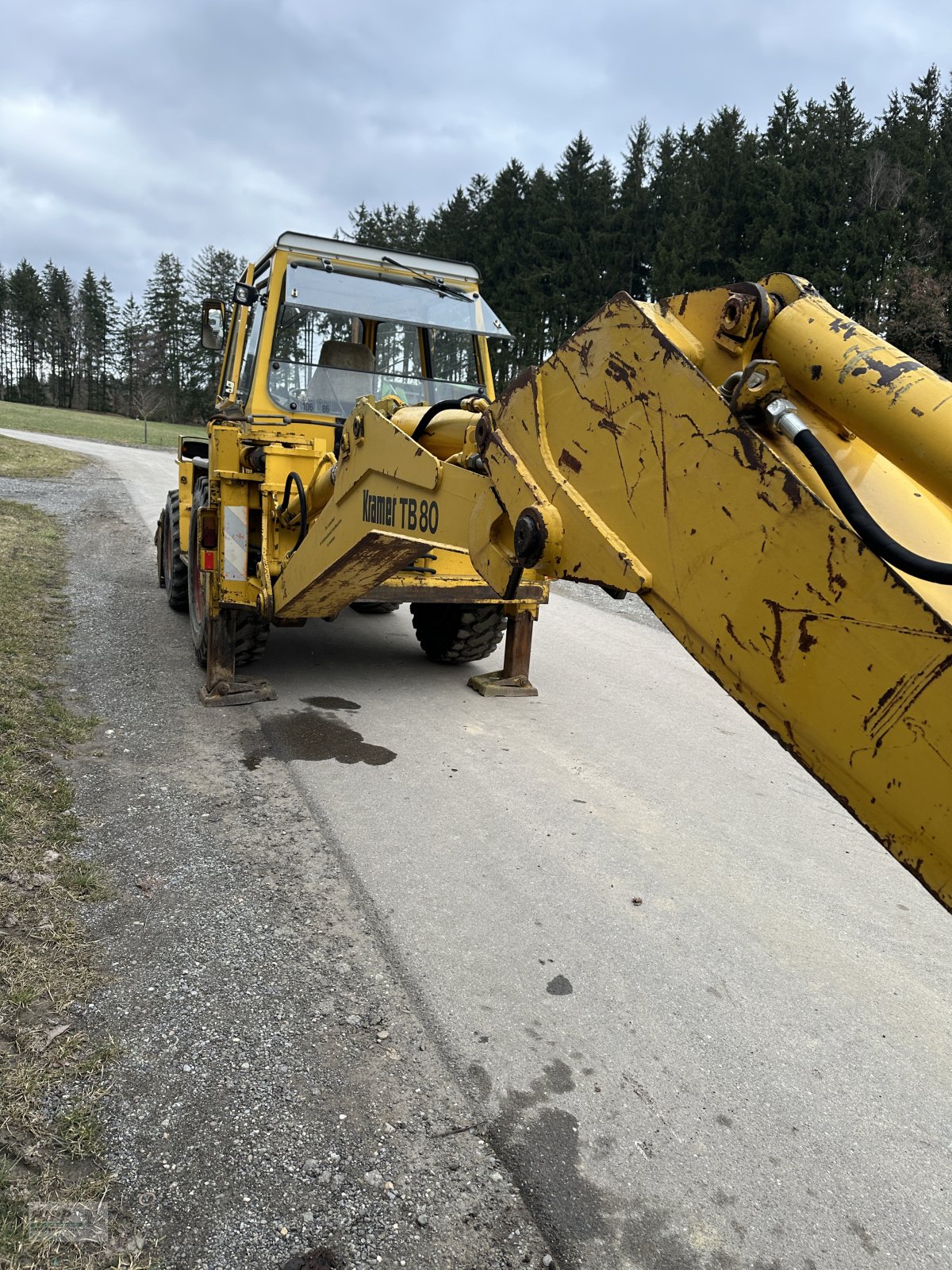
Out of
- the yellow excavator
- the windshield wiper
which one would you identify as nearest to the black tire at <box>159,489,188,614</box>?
the windshield wiper

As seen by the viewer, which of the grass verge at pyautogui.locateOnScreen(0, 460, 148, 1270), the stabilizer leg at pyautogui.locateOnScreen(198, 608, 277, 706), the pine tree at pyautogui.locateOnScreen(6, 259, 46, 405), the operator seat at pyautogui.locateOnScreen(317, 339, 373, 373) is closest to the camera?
the grass verge at pyautogui.locateOnScreen(0, 460, 148, 1270)

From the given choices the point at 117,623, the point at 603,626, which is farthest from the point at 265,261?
the point at 603,626

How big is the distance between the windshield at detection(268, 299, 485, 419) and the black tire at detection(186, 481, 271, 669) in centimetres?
92

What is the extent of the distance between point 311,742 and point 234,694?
85cm

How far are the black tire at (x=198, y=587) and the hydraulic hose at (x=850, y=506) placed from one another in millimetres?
4378

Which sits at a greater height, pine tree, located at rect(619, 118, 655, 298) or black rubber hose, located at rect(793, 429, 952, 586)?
pine tree, located at rect(619, 118, 655, 298)

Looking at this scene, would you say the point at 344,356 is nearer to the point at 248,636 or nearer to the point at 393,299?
the point at 393,299

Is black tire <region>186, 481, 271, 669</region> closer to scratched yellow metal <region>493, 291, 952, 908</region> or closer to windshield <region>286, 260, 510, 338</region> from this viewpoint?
windshield <region>286, 260, 510, 338</region>

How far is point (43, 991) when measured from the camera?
253 cm

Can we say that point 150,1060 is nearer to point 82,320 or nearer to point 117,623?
point 117,623

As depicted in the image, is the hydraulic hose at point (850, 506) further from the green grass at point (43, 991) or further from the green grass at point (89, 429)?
the green grass at point (89, 429)

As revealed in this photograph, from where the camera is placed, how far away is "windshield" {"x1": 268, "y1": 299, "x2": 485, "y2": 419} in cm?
558

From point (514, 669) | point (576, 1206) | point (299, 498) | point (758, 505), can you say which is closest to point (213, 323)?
point (299, 498)

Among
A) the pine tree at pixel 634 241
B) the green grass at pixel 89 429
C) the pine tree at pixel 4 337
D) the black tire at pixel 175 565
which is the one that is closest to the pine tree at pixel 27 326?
the pine tree at pixel 4 337
